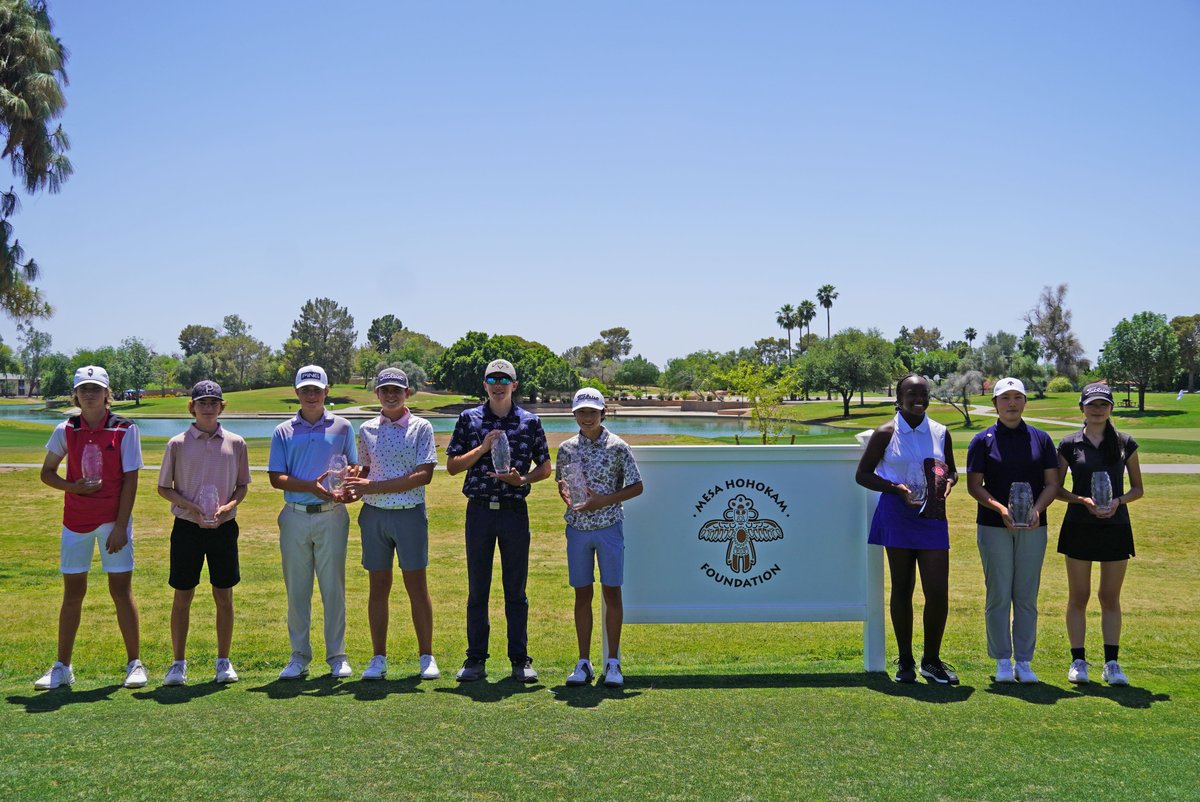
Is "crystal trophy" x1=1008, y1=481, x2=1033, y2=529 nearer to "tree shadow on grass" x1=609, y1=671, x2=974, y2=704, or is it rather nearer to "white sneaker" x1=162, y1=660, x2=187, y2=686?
"tree shadow on grass" x1=609, y1=671, x2=974, y2=704

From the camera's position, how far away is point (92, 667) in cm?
639

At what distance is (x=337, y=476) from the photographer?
5.76 meters

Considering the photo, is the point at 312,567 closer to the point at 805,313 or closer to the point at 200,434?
the point at 200,434

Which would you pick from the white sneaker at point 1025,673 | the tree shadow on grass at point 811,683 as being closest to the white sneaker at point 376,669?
the tree shadow on grass at point 811,683

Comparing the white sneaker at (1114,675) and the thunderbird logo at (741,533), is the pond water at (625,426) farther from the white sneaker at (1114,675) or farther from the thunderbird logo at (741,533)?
the white sneaker at (1114,675)

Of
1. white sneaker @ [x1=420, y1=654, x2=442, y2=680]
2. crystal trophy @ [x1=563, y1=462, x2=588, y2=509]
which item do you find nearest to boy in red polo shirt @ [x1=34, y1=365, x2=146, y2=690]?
white sneaker @ [x1=420, y1=654, x2=442, y2=680]

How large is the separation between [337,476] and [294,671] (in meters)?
1.29

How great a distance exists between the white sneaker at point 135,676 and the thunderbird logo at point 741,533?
141 inches

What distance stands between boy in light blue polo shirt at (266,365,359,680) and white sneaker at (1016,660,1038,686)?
13.7 feet

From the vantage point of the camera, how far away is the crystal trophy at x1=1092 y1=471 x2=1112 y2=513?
5.67 meters

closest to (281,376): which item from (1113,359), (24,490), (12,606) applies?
(1113,359)

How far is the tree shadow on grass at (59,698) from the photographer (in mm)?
5141

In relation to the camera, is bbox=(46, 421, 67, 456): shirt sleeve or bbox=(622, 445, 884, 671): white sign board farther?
bbox=(622, 445, 884, 671): white sign board

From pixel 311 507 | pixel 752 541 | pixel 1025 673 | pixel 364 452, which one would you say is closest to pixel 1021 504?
pixel 1025 673
